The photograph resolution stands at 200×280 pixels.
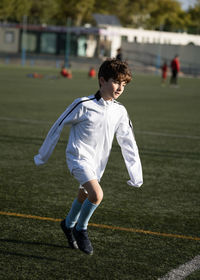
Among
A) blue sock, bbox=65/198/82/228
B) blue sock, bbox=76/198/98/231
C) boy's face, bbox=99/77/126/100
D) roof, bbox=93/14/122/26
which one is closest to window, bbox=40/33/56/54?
roof, bbox=93/14/122/26

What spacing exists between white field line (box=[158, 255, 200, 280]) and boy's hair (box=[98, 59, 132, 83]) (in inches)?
64.4

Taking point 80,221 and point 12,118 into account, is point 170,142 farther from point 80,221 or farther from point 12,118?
point 80,221

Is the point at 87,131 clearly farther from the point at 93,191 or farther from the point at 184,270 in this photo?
the point at 184,270

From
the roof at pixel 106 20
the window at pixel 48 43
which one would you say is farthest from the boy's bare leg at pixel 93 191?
the roof at pixel 106 20

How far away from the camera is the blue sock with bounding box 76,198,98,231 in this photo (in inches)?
196

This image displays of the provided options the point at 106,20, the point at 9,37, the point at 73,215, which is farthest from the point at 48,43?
the point at 73,215

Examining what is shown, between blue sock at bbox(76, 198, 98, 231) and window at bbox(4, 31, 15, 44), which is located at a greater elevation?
blue sock at bbox(76, 198, 98, 231)

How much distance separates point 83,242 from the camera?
16.4 ft

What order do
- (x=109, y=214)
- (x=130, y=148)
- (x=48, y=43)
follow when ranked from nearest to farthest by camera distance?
1. (x=130, y=148)
2. (x=109, y=214)
3. (x=48, y=43)

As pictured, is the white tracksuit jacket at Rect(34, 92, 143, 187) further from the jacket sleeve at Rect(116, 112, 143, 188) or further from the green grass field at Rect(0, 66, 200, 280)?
the green grass field at Rect(0, 66, 200, 280)

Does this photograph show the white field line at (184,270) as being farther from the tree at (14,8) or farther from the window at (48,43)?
the tree at (14,8)

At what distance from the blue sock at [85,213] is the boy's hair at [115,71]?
3.52 ft

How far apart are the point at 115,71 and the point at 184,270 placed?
1.74 metres

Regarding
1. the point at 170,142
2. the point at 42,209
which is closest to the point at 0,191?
the point at 42,209
